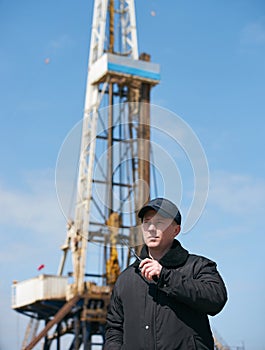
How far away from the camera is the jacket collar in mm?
3523

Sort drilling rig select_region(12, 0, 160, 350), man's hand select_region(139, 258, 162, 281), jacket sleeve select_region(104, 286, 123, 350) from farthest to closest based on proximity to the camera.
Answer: drilling rig select_region(12, 0, 160, 350) → jacket sleeve select_region(104, 286, 123, 350) → man's hand select_region(139, 258, 162, 281)

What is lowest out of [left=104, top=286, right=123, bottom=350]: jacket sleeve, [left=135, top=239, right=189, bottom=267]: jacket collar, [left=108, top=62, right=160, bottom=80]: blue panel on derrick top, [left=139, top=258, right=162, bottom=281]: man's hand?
[left=104, top=286, right=123, bottom=350]: jacket sleeve

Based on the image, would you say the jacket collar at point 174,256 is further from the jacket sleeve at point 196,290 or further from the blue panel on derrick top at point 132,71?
the blue panel on derrick top at point 132,71

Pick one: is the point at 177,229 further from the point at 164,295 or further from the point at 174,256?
the point at 164,295

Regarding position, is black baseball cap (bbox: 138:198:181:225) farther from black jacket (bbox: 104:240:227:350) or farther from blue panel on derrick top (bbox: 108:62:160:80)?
blue panel on derrick top (bbox: 108:62:160:80)

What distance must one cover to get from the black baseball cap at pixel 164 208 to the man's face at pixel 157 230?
16mm

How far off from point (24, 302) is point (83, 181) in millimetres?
6257

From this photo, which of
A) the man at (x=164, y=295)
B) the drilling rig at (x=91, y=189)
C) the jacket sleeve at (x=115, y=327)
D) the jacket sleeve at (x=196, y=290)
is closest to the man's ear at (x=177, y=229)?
the man at (x=164, y=295)

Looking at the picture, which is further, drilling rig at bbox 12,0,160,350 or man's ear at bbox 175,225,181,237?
drilling rig at bbox 12,0,160,350

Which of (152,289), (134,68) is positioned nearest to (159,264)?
(152,289)

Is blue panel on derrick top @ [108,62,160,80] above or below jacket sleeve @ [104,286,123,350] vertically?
above

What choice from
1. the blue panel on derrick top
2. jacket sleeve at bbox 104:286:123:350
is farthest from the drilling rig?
jacket sleeve at bbox 104:286:123:350

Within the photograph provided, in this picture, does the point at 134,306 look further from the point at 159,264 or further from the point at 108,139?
the point at 108,139

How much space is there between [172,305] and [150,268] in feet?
0.72
